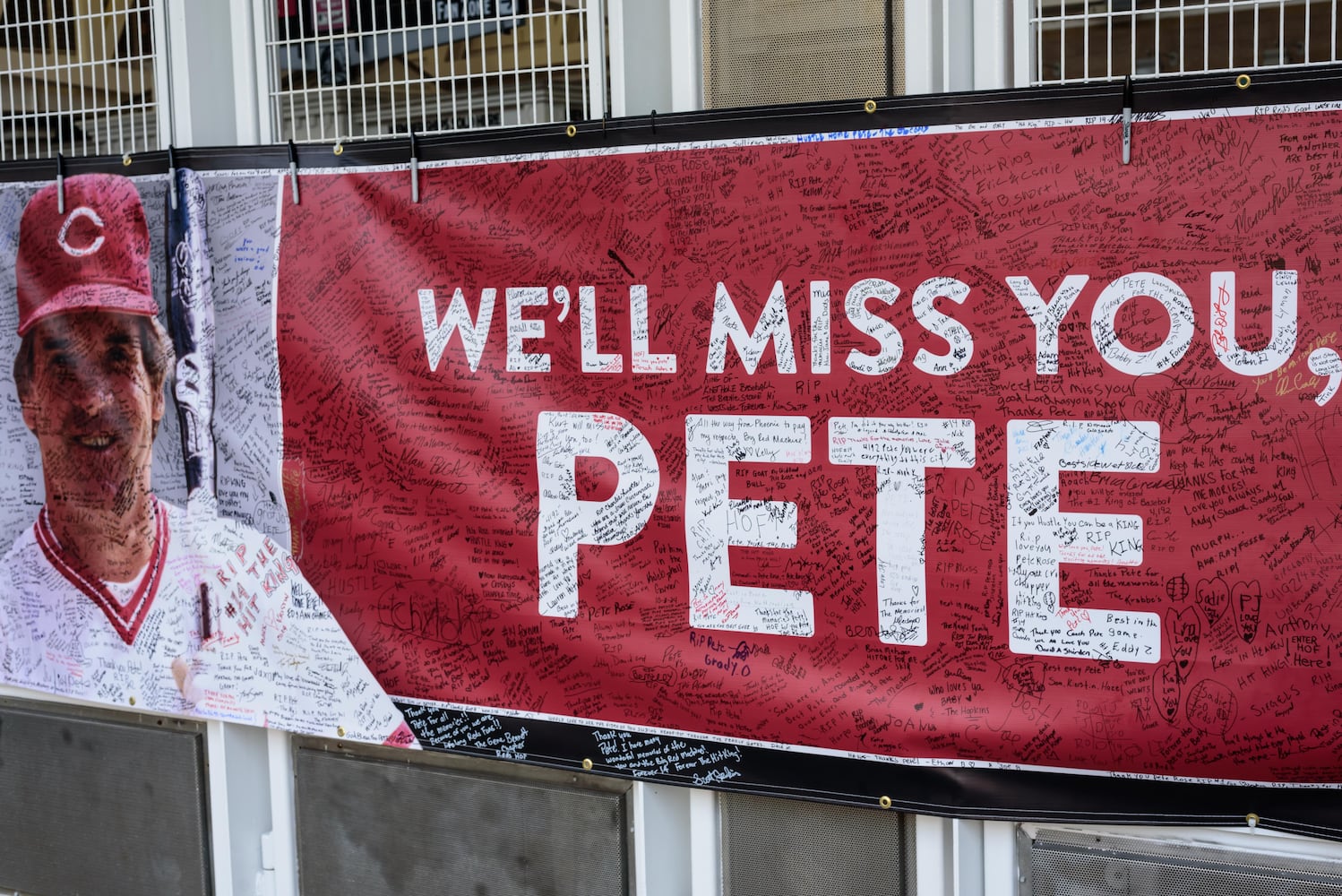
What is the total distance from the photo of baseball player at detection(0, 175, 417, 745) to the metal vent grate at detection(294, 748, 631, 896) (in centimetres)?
19

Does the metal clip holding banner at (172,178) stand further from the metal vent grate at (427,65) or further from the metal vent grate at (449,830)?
the metal vent grate at (449,830)

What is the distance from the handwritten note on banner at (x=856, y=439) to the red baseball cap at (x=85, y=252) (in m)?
0.48

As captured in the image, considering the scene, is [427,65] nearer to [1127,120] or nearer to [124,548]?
[124,548]

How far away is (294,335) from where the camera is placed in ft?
10.3

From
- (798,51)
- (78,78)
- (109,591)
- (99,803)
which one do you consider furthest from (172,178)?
(99,803)

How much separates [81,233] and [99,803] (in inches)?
61.5

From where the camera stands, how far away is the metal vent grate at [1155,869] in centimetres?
246

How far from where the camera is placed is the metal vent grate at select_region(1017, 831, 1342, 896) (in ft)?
8.07

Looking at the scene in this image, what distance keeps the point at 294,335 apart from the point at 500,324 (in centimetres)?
58

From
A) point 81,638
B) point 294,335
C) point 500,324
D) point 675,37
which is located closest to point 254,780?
point 81,638

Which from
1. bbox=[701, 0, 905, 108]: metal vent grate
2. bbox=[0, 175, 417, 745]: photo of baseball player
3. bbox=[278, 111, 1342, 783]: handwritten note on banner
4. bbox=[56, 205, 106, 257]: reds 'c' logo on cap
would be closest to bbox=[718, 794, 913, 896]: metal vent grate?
bbox=[278, 111, 1342, 783]: handwritten note on banner

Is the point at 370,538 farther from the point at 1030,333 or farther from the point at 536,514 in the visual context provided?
the point at 1030,333

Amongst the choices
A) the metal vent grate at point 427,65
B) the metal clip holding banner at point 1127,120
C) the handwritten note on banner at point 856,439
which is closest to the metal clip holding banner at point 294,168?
the handwritten note on banner at point 856,439

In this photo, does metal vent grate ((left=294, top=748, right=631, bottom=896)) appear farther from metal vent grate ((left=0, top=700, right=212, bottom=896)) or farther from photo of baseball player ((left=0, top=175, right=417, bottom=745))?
metal vent grate ((left=0, top=700, right=212, bottom=896))
